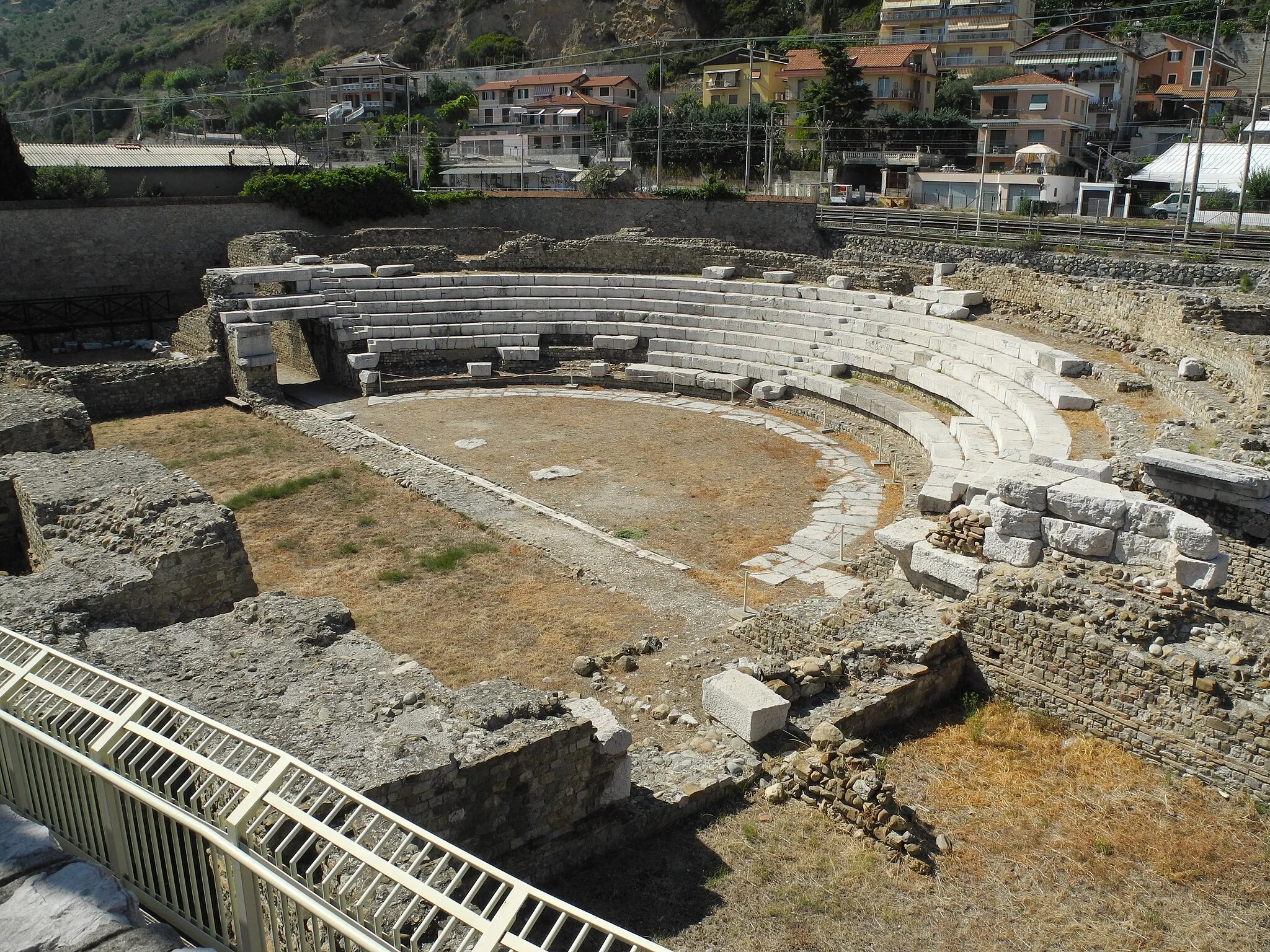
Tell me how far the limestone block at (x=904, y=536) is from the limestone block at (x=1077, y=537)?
1369 mm

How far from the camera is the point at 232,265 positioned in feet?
86.4

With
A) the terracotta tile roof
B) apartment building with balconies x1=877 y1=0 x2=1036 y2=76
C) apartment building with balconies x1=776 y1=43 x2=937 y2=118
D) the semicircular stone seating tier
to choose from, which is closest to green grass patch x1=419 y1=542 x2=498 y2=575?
the semicircular stone seating tier

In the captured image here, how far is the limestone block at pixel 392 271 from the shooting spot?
2414 cm

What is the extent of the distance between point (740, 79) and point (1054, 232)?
43.9 meters

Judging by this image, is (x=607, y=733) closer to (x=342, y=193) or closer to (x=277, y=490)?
(x=277, y=490)

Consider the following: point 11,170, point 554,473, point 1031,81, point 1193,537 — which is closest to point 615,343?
point 554,473

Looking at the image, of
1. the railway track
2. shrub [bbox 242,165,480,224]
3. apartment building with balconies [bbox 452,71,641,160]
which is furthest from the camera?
apartment building with balconies [bbox 452,71,641,160]

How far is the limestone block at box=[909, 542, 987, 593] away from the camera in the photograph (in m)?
10.0

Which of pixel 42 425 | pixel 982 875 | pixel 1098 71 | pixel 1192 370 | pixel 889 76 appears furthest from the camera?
pixel 889 76

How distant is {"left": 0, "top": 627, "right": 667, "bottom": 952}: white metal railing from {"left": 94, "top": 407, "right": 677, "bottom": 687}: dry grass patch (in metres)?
5.12

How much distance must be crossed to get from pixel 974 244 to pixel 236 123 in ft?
228

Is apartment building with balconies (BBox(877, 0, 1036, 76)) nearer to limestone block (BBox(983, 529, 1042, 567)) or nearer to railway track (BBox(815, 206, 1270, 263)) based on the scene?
railway track (BBox(815, 206, 1270, 263))

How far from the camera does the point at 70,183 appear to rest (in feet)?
87.5

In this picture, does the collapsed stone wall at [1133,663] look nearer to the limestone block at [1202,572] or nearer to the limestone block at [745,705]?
the limestone block at [1202,572]
